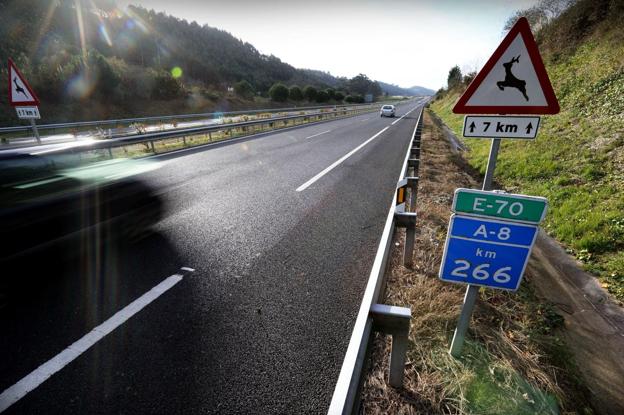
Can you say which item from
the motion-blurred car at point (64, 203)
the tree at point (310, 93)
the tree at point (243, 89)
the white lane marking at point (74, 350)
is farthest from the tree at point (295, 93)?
Answer: the white lane marking at point (74, 350)

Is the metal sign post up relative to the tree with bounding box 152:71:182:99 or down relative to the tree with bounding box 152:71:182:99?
down

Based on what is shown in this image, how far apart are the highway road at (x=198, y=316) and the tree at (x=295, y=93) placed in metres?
60.3

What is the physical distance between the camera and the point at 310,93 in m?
65.4

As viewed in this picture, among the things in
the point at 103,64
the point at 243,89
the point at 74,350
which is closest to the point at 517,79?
the point at 74,350

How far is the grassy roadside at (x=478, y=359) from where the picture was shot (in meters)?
2.07

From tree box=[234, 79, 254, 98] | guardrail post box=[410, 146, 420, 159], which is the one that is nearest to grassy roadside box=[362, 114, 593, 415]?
guardrail post box=[410, 146, 420, 159]

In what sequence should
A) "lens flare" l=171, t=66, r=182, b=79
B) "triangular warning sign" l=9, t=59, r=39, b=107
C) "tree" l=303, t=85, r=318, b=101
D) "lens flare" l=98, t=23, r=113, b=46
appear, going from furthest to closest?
"tree" l=303, t=85, r=318, b=101, "lens flare" l=171, t=66, r=182, b=79, "lens flare" l=98, t=23, r=113, b=46, "triangular warning sign" l=9, t=59, r=39, b=107

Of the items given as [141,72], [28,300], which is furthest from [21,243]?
[141,72]

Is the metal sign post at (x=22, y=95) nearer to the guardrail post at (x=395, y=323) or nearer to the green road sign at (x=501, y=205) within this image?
the guardrail post at (x=395, y=323)

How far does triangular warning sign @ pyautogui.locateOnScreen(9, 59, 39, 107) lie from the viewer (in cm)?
712

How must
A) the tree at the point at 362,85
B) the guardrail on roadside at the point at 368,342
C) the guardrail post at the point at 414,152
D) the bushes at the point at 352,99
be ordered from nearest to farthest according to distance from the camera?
the guardrail on roadside at the point at 368,342 → the guardrail post at the point at 414,152 → the bushes at the point at 352,99 → the tree at the point at 362,85

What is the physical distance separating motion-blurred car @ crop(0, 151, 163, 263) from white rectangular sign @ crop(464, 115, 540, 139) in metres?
4.40

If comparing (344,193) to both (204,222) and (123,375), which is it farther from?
(123,375)

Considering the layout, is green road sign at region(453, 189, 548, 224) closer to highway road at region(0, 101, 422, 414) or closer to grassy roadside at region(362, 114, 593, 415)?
grassy roadside at region(362, 114, 593, 415)
